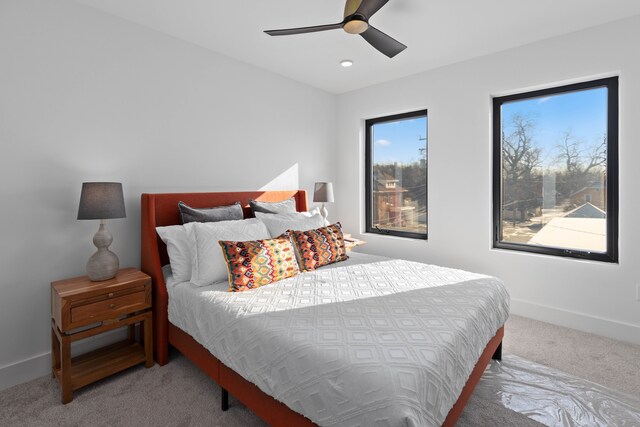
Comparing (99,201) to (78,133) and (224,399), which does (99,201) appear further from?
(224,399)

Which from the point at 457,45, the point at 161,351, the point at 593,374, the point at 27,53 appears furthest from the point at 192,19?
the point at 593,374

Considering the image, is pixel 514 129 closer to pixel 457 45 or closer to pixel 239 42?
pixel 457 45

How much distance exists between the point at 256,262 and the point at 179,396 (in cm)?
94

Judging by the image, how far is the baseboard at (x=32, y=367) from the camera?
2143 mm

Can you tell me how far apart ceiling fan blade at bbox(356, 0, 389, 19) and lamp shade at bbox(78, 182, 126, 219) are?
76.9 inches

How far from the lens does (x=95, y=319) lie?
208 centimetres

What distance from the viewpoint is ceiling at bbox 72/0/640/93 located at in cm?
241

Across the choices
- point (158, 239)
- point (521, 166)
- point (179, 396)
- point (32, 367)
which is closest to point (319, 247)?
point (158, 239)

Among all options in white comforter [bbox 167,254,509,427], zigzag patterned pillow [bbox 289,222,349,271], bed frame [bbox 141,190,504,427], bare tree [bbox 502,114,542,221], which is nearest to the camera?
white comforter [bbox 167,254,509,427]

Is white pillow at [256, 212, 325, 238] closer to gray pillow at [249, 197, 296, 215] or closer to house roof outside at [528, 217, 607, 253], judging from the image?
gray pillow at [249, 197, 296, 215]

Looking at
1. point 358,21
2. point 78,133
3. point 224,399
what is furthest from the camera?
point 78,133

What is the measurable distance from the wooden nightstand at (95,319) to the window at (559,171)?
3371mm

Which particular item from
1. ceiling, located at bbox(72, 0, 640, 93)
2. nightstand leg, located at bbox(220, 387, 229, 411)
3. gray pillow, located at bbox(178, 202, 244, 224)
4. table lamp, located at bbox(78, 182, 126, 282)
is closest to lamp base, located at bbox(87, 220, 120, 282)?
table lamp, located at bbox(78, 182, 126, 282)

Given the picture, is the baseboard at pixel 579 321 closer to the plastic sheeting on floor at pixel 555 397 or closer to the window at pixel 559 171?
the window at pixel 559 171
